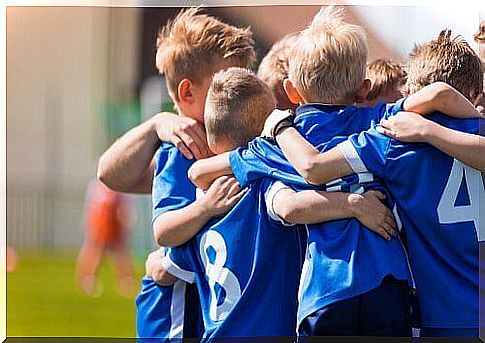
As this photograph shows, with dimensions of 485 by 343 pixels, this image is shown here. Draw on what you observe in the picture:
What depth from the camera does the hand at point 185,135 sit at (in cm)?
192

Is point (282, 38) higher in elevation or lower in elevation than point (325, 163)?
higher

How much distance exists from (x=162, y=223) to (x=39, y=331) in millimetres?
434

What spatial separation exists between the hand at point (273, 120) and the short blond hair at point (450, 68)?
24 cm

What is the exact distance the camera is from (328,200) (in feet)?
5.60

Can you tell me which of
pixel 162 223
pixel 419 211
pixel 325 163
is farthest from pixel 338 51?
pixel 162 223

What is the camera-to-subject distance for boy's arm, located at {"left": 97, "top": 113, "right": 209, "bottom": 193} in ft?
6.34

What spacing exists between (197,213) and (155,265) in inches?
7.5

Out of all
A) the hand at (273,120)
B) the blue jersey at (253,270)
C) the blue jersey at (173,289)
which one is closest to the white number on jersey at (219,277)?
the blue jersey at (253,270)

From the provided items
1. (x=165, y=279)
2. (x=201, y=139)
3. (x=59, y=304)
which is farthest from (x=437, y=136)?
(x=59, y=304)

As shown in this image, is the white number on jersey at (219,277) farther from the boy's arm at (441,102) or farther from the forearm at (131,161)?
the boy's arm at (441,102)

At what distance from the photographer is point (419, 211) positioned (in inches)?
66.7

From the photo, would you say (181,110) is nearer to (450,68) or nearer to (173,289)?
(173,289)

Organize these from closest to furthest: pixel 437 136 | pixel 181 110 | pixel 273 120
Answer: pixel 437 136, pixel 273 120, pixel 181 110

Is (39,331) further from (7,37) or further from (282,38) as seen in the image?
(282,38)
